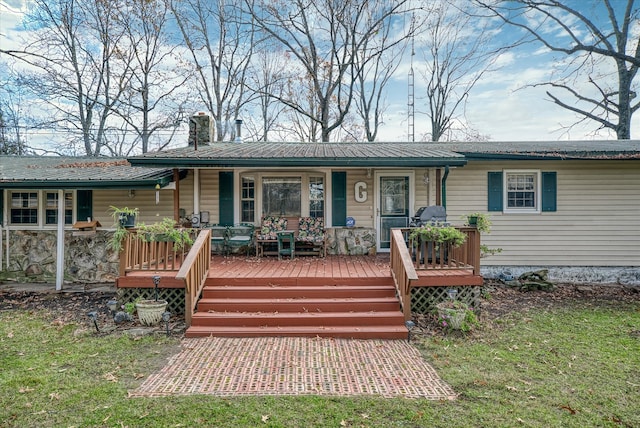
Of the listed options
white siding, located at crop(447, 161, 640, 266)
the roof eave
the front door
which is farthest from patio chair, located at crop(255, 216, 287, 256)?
white siding, located at crop(447, 161, 640, 266)

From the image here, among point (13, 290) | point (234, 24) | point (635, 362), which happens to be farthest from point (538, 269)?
point (234, 24)

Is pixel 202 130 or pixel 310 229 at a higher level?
pixel 202 130

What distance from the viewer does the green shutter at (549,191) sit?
8320 millimetres

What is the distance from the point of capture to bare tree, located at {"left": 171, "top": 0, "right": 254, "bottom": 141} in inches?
668

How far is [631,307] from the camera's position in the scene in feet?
22.0

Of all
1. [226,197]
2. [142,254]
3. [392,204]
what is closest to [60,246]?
[142,254]

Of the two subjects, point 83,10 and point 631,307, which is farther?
point 83,10

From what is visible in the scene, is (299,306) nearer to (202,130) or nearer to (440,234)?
(440,234)

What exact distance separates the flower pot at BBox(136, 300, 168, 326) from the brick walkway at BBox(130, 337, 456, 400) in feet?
2.72

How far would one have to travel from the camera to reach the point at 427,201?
8.62 m

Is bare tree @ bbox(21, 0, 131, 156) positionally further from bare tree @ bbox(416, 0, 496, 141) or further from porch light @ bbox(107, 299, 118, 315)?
bare tree @ bbox(416, 0, 496, 141)

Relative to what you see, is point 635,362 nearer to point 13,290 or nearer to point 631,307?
point 631,307

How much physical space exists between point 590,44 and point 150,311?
13.7 m

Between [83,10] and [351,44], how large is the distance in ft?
37.2
